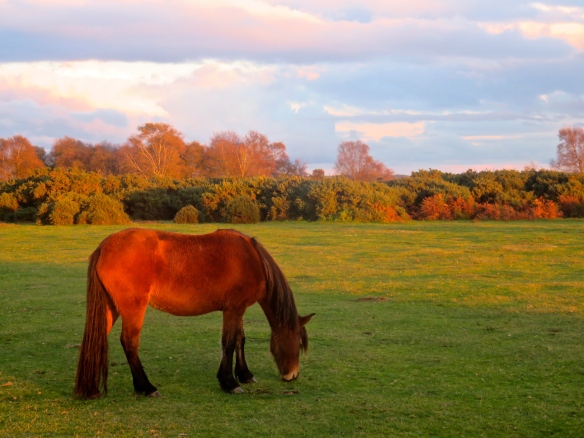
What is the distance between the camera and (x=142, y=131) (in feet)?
196

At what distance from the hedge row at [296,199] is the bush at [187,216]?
5 centimetres

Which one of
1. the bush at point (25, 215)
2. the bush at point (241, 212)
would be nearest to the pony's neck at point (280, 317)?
the bush at point (241, 212)

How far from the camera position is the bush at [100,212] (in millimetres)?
30625

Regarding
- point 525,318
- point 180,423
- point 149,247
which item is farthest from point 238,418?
point 525,318

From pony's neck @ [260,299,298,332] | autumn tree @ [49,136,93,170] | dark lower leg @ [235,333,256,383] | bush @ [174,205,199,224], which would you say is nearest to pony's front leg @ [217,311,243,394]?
dark lower leg @ [235,333,256,383]

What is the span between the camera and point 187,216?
111 feet

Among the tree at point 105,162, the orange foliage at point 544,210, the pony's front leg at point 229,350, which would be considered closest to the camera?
the pony's front leg at point 229,350

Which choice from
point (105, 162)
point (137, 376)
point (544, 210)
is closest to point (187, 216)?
point (544, 210)

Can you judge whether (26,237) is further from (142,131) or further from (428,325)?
(142,131)

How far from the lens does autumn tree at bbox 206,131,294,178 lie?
197ft

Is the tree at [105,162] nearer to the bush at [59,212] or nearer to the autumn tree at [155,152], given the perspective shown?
the autumn tree at [155,152]

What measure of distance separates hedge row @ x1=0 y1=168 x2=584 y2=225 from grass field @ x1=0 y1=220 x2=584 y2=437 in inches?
687

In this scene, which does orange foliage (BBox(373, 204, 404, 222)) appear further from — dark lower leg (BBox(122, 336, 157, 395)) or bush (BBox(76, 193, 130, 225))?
dark lower leg (BBox(122, 336, 157, 395))

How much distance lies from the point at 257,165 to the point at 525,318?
2093 inches
